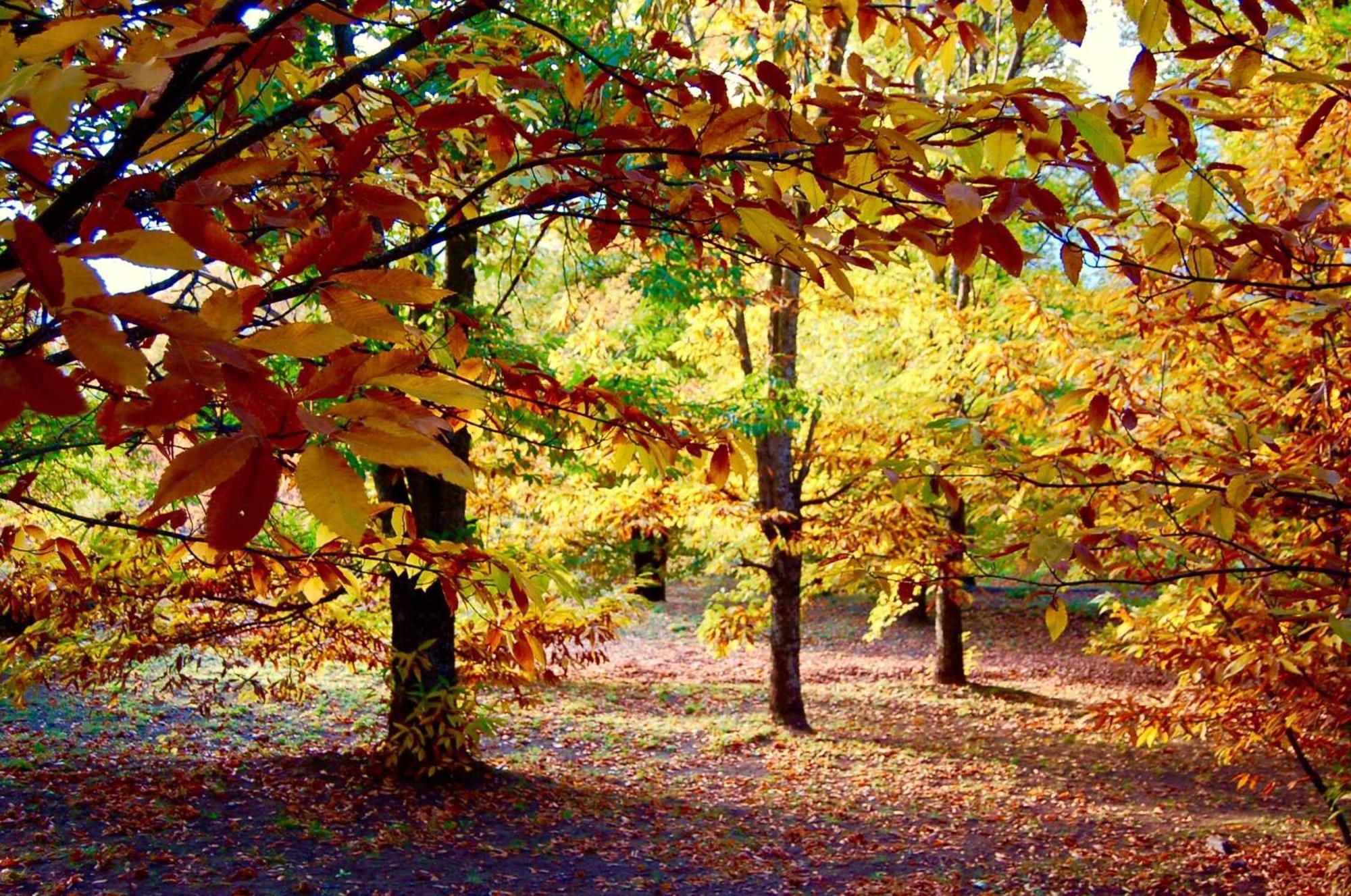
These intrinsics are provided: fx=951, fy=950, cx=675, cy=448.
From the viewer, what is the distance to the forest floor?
511 cm

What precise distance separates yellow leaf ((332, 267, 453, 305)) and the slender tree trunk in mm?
5303

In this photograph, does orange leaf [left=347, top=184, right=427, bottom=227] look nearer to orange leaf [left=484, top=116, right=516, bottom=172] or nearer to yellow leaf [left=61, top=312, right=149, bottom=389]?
orange leaf [left=484, top=116, right=516, bottom=172]

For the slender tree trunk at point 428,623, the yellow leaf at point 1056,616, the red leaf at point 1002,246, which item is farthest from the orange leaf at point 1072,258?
the slender tree trunk at point 428,623

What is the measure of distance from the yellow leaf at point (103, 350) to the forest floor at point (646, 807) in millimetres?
4613

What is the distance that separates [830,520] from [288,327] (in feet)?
29.0

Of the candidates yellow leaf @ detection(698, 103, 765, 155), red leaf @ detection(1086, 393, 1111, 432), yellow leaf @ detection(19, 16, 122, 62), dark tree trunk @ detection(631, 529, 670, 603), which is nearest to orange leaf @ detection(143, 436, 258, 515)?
yellow leaf @ detection(19, 16, 122, 62)

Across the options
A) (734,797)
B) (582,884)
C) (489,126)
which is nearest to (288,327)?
(489,126)

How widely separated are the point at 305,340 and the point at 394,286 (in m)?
0.18

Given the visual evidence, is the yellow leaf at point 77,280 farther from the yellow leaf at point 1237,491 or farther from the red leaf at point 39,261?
the yellow leaf at point 1237,491

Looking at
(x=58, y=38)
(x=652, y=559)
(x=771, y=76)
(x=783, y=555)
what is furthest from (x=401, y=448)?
(x=652, y=559)

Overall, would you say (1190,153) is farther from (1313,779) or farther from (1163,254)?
(1313,779)

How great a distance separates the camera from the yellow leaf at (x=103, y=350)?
0.67 metres

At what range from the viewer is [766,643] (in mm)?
17594

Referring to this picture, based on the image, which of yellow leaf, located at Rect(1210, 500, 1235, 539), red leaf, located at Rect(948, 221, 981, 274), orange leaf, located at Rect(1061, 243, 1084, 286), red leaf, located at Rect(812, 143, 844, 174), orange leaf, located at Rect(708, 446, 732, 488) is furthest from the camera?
orange leaf, located at Rect(708, 446, 732, 488)
